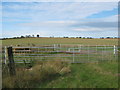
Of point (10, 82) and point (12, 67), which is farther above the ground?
point (12, 67)

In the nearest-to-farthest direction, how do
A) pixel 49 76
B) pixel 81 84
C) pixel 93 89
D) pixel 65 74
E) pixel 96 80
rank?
pixel 93 89 < pixel 81 84 < pixel 96 80 < pixel 49 76 < pixel 65 74

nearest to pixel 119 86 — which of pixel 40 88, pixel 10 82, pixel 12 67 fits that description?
pixel 40 88

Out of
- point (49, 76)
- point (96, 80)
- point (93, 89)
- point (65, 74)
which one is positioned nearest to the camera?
point (93, 89)

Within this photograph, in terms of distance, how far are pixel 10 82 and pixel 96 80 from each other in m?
2.96

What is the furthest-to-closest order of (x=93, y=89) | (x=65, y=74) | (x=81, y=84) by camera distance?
(x=65, y=74), (x=81, y=84), (x=93, y=89)

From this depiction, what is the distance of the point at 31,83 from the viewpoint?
4.49m

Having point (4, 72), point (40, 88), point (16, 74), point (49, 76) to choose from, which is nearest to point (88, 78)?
point (49, 76)

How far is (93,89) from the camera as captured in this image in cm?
403

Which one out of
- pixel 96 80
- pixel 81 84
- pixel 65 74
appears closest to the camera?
pixel 81 84

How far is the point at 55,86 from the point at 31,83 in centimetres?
85

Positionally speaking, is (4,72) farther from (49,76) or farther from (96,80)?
(96,80)

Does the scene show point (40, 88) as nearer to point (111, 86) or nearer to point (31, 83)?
point (31, 83)

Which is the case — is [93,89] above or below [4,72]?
below

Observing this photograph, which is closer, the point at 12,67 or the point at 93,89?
the point at 93,89
